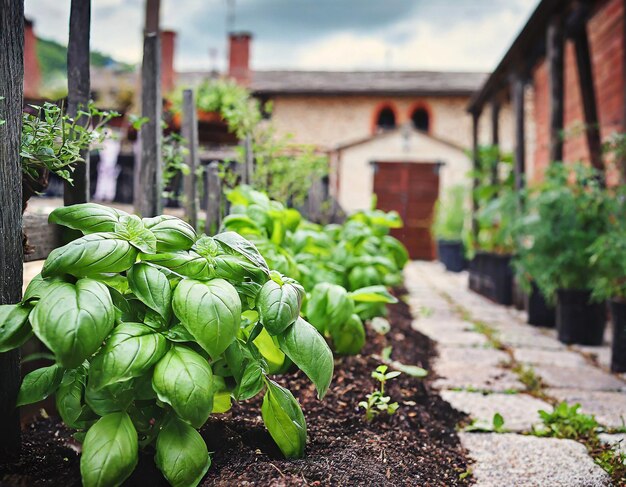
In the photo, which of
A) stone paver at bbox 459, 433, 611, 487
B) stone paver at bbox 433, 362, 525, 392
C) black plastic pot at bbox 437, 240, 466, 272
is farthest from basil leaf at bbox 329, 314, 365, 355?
black plastic pot at bbox 437, 240, 466, 272

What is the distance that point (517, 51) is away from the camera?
6426 millimetres

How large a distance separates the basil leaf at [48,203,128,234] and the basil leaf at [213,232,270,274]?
9.1 inches

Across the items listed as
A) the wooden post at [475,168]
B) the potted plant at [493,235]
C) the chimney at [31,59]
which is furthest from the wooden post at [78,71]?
the chimney at [31,59]

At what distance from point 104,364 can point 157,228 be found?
35 cm

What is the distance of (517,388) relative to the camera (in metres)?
2.94

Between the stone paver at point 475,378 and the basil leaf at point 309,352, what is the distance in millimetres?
1648

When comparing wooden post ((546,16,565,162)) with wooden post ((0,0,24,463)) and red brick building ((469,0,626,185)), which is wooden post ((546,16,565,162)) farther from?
wooden post ((0,0,24,463))

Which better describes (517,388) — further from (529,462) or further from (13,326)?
(13,326)

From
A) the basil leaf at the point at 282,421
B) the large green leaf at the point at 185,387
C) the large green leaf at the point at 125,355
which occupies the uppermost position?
the large green leaf at the point at 125,355

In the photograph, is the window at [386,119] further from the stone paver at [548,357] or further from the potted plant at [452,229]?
the stone paver at [548,357]

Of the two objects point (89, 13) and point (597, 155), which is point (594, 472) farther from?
Result: point (597, 155)

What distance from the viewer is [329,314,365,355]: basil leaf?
7.75ft

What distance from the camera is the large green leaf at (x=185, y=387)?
1125mm

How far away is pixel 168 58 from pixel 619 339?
58.0 ft
